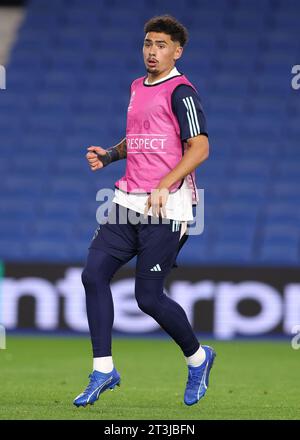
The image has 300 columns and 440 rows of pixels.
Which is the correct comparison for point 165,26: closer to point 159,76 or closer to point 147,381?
point 159,76

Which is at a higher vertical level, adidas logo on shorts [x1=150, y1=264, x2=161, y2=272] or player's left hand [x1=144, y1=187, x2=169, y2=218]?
player's left hand [x1=144, y1=187, x2=169, y2=218]

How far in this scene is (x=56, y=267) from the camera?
12.2 m

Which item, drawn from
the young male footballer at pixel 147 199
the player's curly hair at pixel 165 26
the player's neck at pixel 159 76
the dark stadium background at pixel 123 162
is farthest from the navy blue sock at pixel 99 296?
the dark stadium background at pixel 123 162

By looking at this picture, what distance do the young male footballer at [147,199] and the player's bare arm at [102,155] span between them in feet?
0.12

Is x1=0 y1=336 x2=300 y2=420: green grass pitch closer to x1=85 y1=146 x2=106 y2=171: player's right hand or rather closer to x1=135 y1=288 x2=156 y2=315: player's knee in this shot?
x1=135 y1=288 x2=156 y2=315: player's knee

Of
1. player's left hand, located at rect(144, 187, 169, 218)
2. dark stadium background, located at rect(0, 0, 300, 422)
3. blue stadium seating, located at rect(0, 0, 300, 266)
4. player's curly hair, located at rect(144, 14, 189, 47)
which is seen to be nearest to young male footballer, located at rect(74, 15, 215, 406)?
player's curly hair, located at rect(144, 14, 189, 47)

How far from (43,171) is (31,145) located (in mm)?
579

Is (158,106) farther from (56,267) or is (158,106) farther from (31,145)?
(31,145)

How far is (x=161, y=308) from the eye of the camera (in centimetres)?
623

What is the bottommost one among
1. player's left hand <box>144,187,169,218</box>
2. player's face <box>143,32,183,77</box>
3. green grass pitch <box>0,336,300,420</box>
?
green grass pitch <box>0,336,300,420</box>

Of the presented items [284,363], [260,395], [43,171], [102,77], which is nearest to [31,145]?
[43,171]

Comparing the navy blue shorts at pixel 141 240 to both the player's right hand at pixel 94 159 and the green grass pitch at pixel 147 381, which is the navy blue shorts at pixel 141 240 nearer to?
the player's right hand at pixel 94 159

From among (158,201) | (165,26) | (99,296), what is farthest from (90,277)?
(165,26)

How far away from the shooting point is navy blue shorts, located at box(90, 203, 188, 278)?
6.22 m
